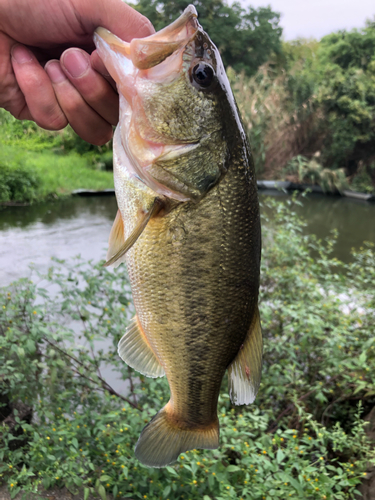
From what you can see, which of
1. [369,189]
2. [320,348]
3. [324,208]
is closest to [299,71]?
[369,189]

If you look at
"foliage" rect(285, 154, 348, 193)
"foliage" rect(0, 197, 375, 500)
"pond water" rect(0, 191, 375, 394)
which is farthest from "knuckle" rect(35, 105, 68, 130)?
"foliage" rect(285, 154, 348, 193)

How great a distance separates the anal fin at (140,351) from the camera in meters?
1.25

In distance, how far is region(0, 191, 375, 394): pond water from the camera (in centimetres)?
623

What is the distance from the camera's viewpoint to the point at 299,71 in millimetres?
18844

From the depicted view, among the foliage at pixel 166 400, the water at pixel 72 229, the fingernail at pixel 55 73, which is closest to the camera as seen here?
the fingernail at pixel 55 73

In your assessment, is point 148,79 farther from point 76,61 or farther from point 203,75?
point 76,61

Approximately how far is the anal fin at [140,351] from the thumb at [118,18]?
38.4 inches

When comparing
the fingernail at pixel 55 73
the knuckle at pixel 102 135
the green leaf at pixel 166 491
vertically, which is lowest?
the green leaf at pixel 166 491

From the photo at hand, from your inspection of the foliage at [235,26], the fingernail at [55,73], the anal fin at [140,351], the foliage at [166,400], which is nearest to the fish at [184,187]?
the anal fin at [140,351]

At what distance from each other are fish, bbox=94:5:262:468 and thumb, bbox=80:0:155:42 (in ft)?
0.33

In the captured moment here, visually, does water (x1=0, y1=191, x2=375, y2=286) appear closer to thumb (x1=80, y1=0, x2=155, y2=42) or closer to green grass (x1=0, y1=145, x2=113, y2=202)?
green grass (x1=0, y1=145, x2=113, y2=202)

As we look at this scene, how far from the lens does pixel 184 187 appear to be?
1.07 m

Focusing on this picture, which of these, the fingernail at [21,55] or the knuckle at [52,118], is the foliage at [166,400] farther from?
the fingernail at [21,55]

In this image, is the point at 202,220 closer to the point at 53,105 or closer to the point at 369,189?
the point at 53,105
